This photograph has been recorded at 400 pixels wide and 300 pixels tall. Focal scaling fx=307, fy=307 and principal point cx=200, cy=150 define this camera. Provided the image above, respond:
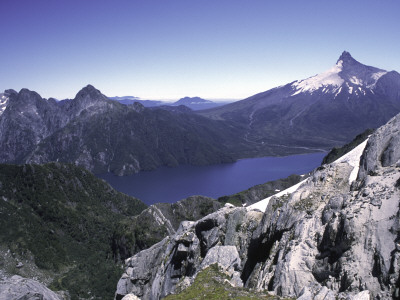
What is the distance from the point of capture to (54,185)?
436 feet

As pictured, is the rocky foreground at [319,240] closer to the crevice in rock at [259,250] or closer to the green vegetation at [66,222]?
the crevice in rock at [259,250]

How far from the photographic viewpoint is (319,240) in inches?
741

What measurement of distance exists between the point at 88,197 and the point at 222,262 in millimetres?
127468

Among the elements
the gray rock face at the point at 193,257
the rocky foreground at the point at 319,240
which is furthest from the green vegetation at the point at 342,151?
the gray rock face at the point at 193,257

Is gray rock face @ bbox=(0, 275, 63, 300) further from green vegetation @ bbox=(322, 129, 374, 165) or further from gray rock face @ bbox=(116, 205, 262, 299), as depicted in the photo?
green vegetation @ bbox=(322, 129, 374, 165)

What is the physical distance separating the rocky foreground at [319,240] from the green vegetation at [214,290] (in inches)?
30.8

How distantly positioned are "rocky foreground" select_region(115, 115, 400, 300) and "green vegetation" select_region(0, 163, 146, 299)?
6031 cm

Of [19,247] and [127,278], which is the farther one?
[19,247]

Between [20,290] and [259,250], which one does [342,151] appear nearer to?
[259,250]

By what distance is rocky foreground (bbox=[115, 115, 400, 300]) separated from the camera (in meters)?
15.2

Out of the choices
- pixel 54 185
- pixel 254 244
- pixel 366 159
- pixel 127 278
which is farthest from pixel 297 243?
pixel 54 185

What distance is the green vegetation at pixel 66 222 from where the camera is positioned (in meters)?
86.4

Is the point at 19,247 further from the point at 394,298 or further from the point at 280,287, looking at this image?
the point at 394,298

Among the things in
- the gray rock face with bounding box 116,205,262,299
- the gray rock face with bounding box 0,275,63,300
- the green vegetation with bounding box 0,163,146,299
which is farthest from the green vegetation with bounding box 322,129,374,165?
the gray rock face with bounding box 0,275,63,300
